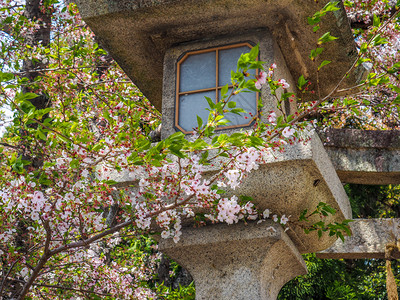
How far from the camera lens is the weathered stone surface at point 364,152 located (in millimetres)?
4793

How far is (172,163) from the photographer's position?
2.95 metres

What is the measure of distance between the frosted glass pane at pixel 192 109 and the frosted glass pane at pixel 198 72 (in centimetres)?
7

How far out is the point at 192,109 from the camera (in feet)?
10.7

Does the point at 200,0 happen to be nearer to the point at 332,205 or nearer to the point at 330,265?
the point at 332,205

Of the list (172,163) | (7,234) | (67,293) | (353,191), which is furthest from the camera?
(353,191)

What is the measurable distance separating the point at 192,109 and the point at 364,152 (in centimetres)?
236

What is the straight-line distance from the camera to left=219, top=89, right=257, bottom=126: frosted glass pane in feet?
10.1

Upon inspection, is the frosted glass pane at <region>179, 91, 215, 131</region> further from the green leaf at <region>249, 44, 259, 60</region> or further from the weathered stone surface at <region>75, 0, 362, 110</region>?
the green leaf at <region>249, 44, 259, 60</region>

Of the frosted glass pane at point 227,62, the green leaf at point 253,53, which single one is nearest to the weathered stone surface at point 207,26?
the frosted glass pane at point 227,62

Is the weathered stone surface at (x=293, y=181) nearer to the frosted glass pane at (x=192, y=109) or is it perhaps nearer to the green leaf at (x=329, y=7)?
the frosted glass pane at (x=192, y=109)

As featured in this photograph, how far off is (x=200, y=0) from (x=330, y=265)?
20.7 ft

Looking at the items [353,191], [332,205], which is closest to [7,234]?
[332,205]

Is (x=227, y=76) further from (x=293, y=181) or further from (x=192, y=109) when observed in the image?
(x=293, y=181)

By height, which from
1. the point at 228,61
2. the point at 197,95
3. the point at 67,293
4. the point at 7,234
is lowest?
the point at 67,293
